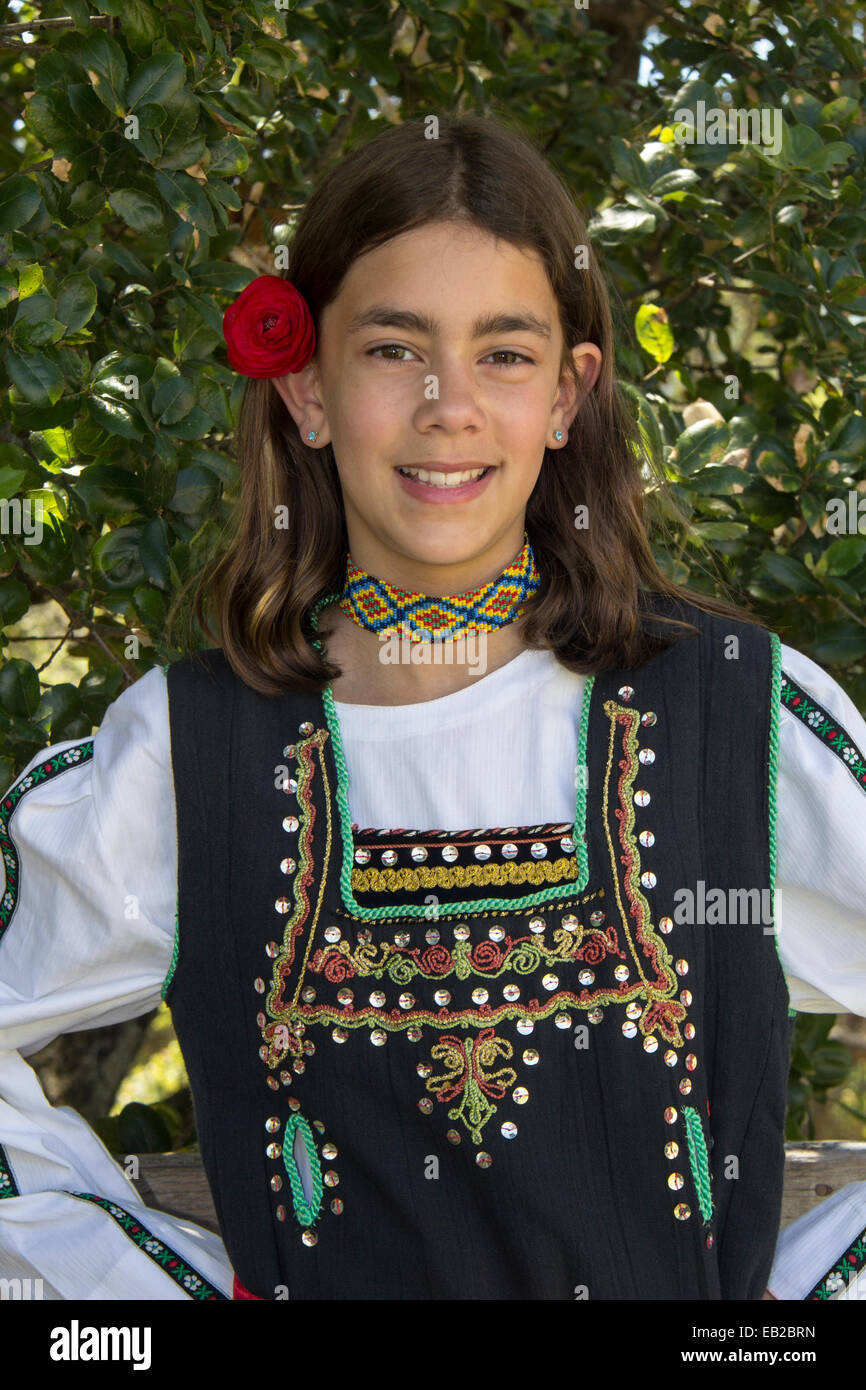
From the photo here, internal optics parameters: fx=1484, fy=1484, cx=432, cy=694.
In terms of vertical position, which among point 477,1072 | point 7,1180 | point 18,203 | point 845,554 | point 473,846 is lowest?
point 7,1180

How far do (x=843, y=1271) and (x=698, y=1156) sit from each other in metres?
0.22

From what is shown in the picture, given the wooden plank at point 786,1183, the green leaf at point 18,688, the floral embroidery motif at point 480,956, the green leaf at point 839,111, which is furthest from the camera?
the green leaf at point 839,111

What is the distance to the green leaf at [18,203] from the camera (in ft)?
5.24

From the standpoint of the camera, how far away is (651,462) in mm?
1902

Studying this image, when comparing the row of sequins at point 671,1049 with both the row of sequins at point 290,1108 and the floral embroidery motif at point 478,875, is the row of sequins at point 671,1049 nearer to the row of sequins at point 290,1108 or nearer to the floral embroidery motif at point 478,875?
the floral embroidery motif at point 478,875

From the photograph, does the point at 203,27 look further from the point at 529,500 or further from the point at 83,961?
the point at 83,961

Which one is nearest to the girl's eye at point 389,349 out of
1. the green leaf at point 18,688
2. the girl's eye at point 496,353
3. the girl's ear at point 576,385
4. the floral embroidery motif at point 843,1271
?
the girl's eye at point 496,353

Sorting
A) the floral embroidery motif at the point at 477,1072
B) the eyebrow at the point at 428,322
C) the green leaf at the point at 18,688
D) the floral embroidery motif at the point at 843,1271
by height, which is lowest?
the floral embroidery motif at the point at 843,1271

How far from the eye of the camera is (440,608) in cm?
161

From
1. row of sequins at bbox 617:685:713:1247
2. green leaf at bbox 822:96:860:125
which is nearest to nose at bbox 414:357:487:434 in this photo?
row of sequins at bbox 617:685:713:1247

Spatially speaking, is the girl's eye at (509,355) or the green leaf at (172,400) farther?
the green leaf at (172,400)

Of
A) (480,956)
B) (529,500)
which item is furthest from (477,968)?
(529,500)

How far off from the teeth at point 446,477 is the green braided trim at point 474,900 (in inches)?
9.8

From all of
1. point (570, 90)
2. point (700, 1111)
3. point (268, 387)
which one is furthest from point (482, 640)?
point (570, 90)
